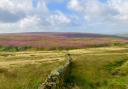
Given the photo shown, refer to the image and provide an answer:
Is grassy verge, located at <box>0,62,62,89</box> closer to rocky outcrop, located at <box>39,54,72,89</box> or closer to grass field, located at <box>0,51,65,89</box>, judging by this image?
grass field, located at <box>0,51,65,89</box>

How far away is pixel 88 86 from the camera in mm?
53500

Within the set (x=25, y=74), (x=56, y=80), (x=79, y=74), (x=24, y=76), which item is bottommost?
(x=79, y=74)

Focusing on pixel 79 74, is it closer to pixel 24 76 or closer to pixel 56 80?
pixel 24 76

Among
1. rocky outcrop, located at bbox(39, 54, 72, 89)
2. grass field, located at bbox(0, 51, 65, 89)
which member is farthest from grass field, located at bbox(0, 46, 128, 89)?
rocky outcrop, located at bbox(39, 54, 72, 89)

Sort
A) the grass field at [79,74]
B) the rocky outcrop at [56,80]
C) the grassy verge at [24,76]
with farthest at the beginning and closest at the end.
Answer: the grass field at [79,74] < the grassy verge at [24,76] < the rocky outcrop at [56,80]

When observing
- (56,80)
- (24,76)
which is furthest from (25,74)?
(56,80)

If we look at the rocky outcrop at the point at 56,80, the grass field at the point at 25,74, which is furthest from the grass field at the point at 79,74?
the rocky outcrop at the point at 56,80

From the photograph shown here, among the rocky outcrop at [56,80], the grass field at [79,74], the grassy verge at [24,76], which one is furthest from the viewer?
the grass field at [79,74]

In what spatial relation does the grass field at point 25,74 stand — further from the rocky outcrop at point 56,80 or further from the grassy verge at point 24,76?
the rocky outcrop at point 56,80

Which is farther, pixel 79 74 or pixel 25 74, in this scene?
pixel 79 74

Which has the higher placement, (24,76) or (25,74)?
(25,74)

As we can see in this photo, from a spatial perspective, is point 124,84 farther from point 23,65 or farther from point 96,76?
point 23,65

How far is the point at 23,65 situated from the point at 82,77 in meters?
11.5

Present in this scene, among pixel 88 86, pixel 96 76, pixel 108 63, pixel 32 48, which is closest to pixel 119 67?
pixel 108 63
